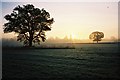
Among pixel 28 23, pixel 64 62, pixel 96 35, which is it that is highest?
pixel 28 23

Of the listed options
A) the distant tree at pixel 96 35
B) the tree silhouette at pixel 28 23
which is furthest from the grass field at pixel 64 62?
the tree silhouette at pixel 28 23

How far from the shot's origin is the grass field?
549 cm

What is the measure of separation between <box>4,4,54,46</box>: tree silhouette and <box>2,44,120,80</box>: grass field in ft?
1.12

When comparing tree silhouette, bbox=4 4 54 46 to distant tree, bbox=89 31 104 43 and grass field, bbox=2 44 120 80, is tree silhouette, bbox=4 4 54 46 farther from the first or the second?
distant tree, bbox=89 31 104 43

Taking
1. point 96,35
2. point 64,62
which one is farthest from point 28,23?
point 96,35

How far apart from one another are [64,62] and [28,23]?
1516 mm

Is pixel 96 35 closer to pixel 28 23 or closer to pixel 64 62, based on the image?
pixel 64 62

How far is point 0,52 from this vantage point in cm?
587

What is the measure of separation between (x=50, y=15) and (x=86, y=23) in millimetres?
989

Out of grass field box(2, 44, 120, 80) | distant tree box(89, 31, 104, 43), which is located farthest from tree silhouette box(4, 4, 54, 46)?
distant tree box(89, 31, 104, 43)

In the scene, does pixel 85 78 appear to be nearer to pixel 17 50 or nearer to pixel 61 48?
pixel 61 48

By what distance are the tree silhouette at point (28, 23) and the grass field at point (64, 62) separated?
342 millimetres

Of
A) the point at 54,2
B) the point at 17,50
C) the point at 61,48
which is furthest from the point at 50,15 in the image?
the point at 17,50

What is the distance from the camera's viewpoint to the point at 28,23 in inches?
246
